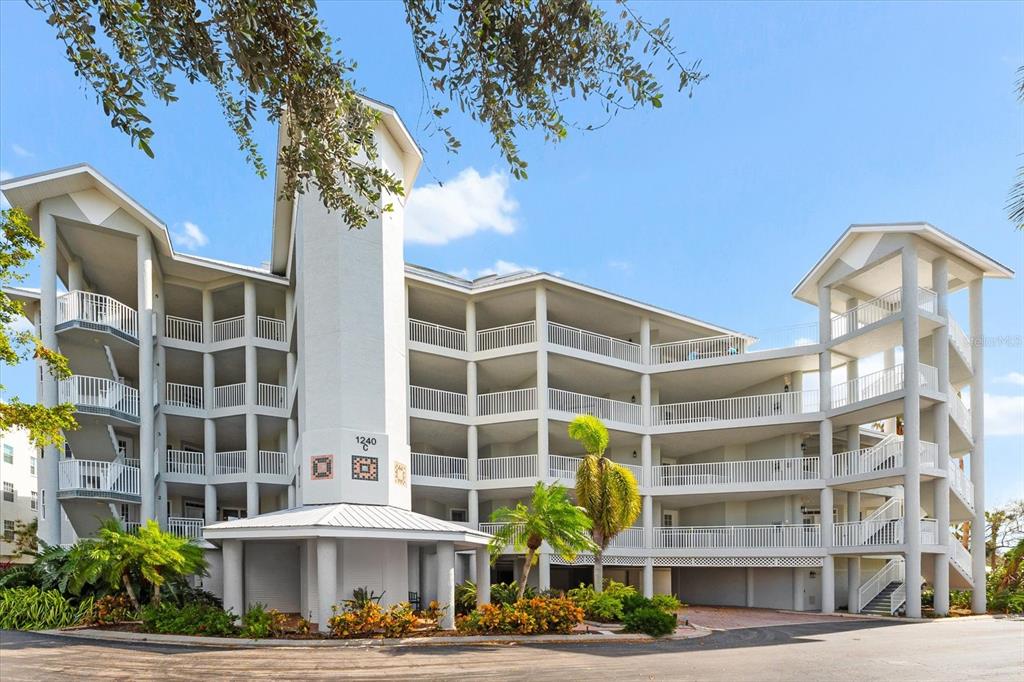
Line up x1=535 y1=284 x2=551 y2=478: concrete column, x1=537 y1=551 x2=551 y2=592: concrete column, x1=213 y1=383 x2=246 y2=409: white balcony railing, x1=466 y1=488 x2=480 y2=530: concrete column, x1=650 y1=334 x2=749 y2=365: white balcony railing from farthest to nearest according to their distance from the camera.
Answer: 1. x1=650 y1=334 x2=749 y2=365: white balcony railing
2. x1=213 y1=383 x2=246 y2=409: white balcony railing
3. x1=466 y1=488 x2=480 y2=530: concrete column
4. x1=535 y1=284 x2=551 y2=478: concrete column
5. x1=537 y1=551 x2=551 y2=592: concrete column

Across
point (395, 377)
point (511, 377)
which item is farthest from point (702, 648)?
point (511, 377)

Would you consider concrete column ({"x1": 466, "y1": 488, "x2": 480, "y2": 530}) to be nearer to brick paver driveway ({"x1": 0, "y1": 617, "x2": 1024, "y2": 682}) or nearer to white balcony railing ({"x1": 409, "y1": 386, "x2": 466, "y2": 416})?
white balcony railing ({"x1": 409, "y1": 386, "x2": 466, "y2": 416})

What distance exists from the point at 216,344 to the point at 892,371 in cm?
2503

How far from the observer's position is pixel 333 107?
7.59 metres

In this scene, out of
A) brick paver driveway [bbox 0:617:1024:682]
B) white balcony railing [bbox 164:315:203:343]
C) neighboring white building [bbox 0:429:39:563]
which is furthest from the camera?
neighboring white building [bbox 0:429:39:563]

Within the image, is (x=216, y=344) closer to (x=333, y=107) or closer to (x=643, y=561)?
(x=643, y=561)

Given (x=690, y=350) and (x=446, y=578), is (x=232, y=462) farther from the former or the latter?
(x=690, y=350)

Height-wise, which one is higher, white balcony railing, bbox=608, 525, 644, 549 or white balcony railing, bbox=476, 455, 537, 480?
white balcony railing, bbox=476, 455, 537, 480

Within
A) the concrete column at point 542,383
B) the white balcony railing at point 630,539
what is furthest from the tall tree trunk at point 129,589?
the white balcony railing at point 630,539

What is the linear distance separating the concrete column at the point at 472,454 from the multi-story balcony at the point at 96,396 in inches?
466

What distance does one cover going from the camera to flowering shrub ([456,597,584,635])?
1817 centimetres

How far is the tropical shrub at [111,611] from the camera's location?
18172 millimetres

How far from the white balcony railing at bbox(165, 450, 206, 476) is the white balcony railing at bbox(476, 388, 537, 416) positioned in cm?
1059

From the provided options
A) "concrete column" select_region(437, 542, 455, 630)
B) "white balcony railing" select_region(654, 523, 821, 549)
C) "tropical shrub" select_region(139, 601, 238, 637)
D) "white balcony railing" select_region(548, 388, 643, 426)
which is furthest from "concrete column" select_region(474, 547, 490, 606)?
"white balcony railing" select_region(654, 523, 821, 549)
